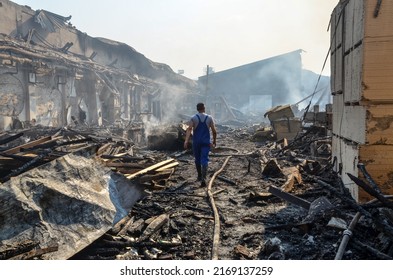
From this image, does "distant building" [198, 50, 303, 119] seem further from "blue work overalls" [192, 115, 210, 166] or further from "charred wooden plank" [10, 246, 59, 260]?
"charred wooden plank" [10, 246, 59, 260]

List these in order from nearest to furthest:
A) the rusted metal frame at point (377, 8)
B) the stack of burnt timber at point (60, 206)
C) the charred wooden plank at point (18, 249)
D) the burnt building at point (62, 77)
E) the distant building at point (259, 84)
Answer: the charred wooden plank at point (18, 249) < the stack of burnt timber at point (60, 206) < the rusted metal frame at point (377, 8) < the burnt building at point (62, 77) < the distant building at point (259, 84)

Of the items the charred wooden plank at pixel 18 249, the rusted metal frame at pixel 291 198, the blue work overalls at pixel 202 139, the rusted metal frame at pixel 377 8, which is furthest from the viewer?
the blue work overalls at pixel 202 139

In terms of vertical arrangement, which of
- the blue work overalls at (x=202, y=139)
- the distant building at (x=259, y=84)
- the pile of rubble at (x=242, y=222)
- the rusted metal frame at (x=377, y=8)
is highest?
the distant building at (x=259, y=84)

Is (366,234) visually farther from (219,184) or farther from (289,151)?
(289,151)

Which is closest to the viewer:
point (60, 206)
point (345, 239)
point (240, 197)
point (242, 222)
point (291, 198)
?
point (345, 239)

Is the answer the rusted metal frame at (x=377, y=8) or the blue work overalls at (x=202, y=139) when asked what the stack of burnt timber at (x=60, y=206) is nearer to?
the blue work overalls at (x=202, y=139)

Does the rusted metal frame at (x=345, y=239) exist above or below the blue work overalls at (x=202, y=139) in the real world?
below

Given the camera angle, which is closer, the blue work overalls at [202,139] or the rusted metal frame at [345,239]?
the rusted metal frame at [345,239]

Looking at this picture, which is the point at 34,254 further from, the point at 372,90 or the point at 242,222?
the point at 372,90

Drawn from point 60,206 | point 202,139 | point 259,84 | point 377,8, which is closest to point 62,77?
point 202,139

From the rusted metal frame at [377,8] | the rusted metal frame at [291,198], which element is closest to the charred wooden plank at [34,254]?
the rusted metal frame at [291,198]

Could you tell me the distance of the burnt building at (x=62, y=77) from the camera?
1730cm

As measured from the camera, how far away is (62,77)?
70.3ft

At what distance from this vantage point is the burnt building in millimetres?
17297
